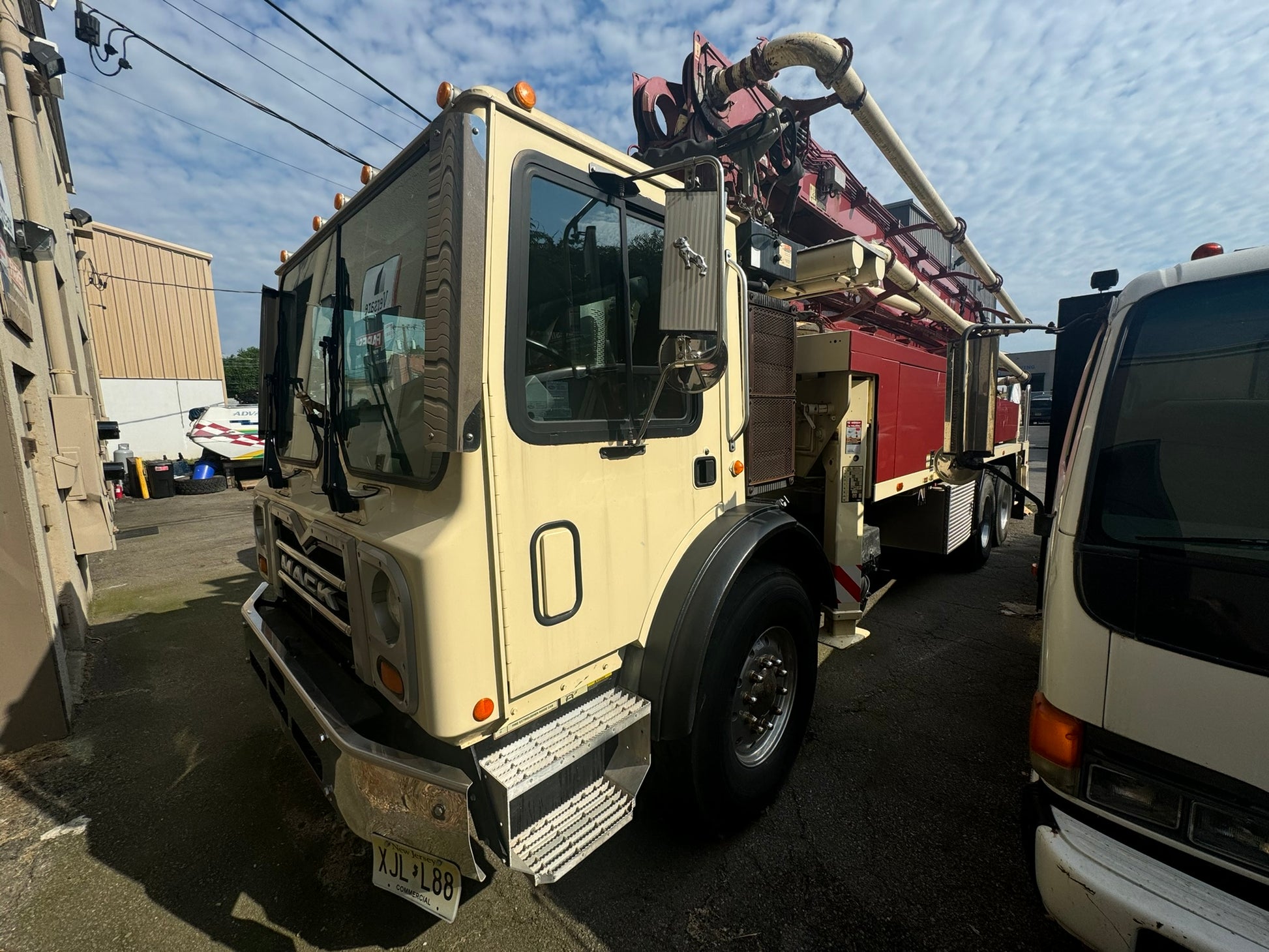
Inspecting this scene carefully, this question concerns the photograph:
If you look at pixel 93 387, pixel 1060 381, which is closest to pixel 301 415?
pixel 1060 381

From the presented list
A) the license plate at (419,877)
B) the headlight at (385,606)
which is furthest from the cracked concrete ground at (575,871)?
the headlight at (385,606)

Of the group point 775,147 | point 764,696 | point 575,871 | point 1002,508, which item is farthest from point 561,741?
point 1002,508

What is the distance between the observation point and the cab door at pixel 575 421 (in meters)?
1.55

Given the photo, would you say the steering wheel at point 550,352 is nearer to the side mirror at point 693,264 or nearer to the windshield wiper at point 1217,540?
the side mirror at point 693,264

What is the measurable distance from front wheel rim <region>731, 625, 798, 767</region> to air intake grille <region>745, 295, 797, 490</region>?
28.0 inches

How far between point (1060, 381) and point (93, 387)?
548 inches

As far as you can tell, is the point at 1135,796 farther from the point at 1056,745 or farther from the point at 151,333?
the point at 151,333

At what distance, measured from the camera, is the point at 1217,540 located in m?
1.29

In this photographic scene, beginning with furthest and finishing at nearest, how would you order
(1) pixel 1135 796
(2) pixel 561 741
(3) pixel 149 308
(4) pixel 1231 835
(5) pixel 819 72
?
1. (3) pixel 149 308
2. (5) pixel 819 72
3. (2) pixel 561 741
4. (1) pixel 1135 796
5. (4) pixel 1231 835

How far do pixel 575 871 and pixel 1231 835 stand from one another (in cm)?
195

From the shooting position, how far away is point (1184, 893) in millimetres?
1240

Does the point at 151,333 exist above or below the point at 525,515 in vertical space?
above

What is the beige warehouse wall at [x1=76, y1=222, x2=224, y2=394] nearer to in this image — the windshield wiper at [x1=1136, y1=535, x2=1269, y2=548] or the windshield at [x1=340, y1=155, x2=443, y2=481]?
the windshield at [x1=340, y1=155, x2=443, y2=481]

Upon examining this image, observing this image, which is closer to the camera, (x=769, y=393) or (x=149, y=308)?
(x=769, y=393)
